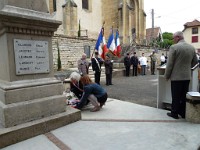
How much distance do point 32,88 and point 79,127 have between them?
1220mm

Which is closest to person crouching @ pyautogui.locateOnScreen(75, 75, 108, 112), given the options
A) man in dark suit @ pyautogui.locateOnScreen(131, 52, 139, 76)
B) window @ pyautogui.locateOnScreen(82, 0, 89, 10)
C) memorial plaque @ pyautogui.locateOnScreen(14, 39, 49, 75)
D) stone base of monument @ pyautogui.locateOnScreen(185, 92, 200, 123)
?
memorial plaque @ pyautogui.locateOnScreen(14, 39, 49, 75)

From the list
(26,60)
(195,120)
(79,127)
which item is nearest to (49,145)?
(79,127)

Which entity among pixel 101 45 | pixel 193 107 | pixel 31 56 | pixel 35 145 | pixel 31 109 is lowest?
pixel 35 145

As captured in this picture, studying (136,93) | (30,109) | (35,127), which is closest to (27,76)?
(30,109)

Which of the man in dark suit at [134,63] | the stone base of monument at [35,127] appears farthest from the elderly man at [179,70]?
the man in dark suit at [134,63]

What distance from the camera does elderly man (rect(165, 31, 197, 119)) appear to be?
4293 millimetres

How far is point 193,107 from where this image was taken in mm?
4109

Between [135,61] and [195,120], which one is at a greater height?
[135,61]

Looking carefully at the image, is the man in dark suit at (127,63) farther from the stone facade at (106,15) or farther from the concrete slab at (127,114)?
the stone facade at (106,15)

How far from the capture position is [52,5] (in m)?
24.7

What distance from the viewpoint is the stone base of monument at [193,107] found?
4.06 m

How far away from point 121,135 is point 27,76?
7.01 feet

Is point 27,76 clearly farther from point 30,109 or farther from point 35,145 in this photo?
point 35,145

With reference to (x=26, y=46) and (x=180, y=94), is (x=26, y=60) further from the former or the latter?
(x=180, y=94)
